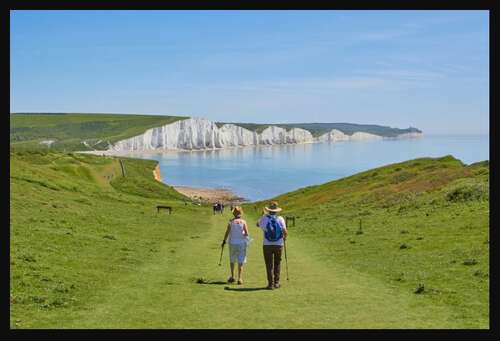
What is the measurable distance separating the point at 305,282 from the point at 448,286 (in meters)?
4.39

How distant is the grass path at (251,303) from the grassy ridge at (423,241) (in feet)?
2.95

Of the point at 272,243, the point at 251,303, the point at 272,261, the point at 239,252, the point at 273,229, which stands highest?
the point at 273,229

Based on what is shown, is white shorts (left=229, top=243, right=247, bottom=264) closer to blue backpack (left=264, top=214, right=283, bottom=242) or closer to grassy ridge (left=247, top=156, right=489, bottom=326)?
blue backpack (left=264, top=214, right=283, bottom=242)

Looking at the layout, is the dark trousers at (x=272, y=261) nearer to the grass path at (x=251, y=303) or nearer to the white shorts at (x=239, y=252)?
the grass path at (x=251, y=303)

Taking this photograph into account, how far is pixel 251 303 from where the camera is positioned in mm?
14344

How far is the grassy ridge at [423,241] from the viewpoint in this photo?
16.8 meters

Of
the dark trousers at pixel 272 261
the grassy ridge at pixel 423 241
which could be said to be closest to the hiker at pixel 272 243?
the dark trousers at pixel 272 261

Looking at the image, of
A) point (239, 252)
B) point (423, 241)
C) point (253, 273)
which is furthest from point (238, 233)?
point (423, 241)

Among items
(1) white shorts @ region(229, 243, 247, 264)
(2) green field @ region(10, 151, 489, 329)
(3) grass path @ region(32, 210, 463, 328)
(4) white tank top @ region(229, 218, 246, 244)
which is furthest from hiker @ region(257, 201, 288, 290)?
(1) white shorts @ region(229, 243, 247, 264)

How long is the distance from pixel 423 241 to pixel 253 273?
11.1 metres

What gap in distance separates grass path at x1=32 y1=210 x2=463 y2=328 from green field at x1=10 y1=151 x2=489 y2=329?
3 centimetres

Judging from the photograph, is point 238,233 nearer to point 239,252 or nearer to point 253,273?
point 239,252

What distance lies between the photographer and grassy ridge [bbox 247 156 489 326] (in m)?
16.8
